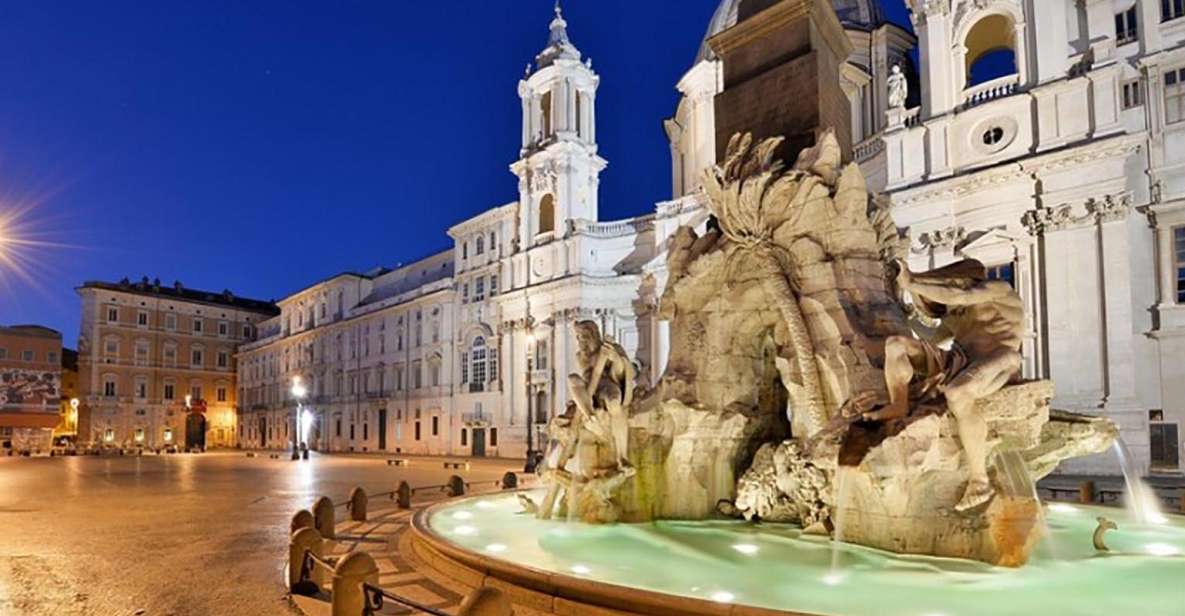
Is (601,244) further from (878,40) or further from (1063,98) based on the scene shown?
(1063,98)

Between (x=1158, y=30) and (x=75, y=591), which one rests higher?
(x=1158, y=30)

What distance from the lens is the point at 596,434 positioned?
1034 centimetres

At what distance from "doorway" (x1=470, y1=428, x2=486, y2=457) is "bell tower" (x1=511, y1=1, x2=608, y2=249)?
12.4 metres

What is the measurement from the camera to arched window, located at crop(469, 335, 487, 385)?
51.5 m

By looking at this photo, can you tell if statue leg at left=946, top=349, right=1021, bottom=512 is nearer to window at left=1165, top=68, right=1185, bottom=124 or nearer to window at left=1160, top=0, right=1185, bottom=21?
window at left=1165, top=68, right=1185, bottom=124

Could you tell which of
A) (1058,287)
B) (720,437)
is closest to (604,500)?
→ (720,437)

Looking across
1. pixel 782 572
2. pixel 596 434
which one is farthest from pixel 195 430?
pixel 782 572

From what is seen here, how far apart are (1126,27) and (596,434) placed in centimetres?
2558

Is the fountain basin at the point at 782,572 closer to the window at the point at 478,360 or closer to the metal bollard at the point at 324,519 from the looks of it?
the metal bollard at the point at 324,519

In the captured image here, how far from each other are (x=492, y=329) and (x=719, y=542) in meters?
42.7

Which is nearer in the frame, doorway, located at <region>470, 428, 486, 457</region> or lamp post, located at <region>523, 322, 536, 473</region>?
lamp post, located at <region>523, 322, 536, 473</region>

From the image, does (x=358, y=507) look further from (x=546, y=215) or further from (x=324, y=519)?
(x=546, y=215)

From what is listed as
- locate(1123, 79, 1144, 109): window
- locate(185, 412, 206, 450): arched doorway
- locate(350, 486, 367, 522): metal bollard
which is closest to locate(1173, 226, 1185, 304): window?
locate(1123, 79, 1144, 109): window

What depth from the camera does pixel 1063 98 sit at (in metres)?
25.9
